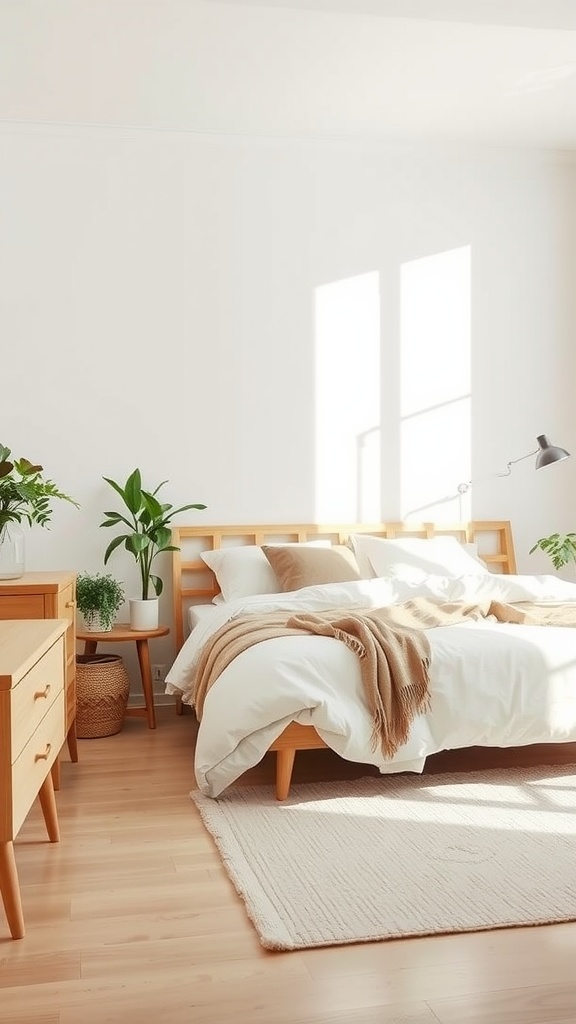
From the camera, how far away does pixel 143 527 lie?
5.04 meters

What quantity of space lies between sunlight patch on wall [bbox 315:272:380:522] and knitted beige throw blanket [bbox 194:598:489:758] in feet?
4.52

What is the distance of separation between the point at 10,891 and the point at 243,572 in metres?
2.67

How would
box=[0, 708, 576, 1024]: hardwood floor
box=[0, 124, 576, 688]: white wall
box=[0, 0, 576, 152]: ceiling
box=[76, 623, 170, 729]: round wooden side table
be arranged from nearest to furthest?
box=[0, 708, 576, 1024]: hardwood floor → box=[0, 0, 576, 152]: ceiling → box=[76, 623, 170, 729]: round wooden side table → box=[0, 124, 576, 688]: white wall

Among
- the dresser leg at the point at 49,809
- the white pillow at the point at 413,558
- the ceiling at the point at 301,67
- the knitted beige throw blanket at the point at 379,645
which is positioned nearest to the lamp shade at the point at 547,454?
the white pillow at the point at 413,558

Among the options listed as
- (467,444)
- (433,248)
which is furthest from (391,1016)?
(433,248)

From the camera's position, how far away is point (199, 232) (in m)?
5.31

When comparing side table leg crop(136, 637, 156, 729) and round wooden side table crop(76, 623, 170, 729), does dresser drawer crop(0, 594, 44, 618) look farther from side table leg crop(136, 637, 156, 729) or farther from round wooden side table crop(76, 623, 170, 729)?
side table leg crop(136, 637, 156, 729)

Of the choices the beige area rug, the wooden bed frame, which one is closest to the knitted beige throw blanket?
the beige area rug

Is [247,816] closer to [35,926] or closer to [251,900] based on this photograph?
[251,900]

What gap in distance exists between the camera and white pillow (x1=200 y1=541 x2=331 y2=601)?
16.0ft

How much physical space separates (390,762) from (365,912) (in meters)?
0.95

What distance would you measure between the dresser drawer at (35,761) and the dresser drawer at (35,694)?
0.09 ft

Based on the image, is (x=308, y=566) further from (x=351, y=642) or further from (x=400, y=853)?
(x=400, y=853)

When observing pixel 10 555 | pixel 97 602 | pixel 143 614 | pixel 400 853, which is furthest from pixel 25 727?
pixel 143 614
